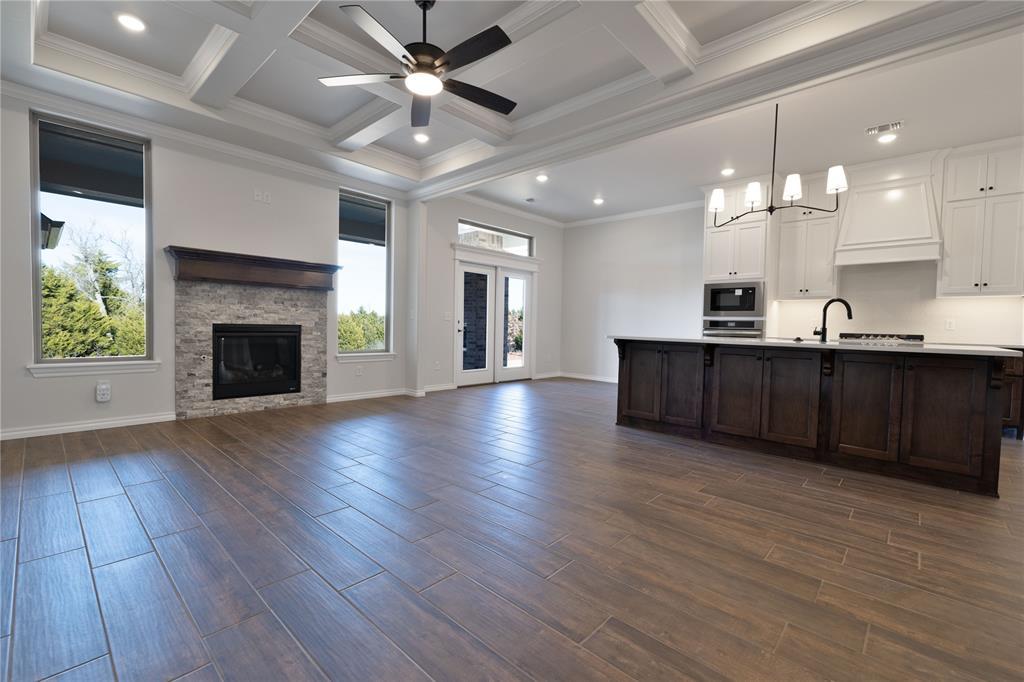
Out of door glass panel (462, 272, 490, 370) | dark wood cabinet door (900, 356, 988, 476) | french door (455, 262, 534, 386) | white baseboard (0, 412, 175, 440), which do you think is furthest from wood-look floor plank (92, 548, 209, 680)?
door glass panel (462, 272, 490, 370)

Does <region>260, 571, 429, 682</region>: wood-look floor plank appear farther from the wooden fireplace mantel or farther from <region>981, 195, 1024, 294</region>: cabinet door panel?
<region>981, 195, 1024, 294</region>: cabinet door panel

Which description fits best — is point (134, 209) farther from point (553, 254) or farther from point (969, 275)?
point (969, 275)

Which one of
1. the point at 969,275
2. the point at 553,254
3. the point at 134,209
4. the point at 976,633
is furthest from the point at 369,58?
the point at 969,275

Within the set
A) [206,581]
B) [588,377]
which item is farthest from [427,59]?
[588,377]

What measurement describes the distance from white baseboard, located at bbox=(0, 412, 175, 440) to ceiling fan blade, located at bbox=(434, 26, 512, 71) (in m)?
4.38

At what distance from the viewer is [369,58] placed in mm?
3531

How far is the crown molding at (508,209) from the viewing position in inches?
283

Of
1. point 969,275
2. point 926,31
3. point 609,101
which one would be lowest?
point 969,275

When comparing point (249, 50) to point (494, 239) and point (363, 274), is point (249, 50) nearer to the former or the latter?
point (363, 274)

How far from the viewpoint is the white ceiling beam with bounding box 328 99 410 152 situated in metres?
4.22

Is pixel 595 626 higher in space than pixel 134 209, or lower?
lower

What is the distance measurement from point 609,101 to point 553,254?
4899 mm

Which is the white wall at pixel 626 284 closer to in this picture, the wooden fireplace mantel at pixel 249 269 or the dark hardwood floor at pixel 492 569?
the dark hardwood floor at pixel 492 569

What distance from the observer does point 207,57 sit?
3609 millimetres
